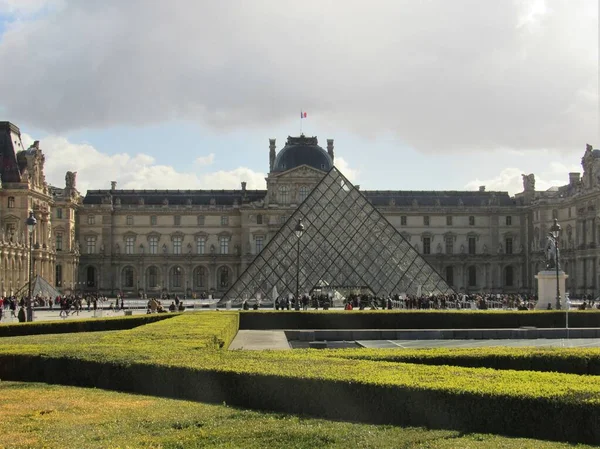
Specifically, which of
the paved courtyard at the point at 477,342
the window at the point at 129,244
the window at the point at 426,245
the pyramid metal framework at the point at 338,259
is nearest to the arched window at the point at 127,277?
the window at the point at 129,244

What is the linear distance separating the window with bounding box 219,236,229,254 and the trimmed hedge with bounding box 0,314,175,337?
4399 centimetres

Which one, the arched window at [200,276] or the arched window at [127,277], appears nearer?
the arched window at [127,277]

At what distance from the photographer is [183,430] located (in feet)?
23.8

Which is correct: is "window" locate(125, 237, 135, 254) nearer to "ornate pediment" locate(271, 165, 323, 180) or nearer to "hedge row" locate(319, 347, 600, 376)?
"ornate pediment" locate(271, 165, 323, 180)

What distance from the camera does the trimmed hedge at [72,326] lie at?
18016 mm

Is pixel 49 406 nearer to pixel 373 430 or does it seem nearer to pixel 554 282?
pixel 373 430

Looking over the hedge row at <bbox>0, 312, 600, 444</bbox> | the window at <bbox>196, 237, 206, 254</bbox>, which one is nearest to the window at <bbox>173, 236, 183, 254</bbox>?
the window at <bbox>196, 237, 206, 254</bbox>

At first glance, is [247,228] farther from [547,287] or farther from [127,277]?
[547,287]

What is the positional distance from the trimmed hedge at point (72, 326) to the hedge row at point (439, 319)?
4.06 m

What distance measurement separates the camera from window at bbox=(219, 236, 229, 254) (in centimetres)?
6669

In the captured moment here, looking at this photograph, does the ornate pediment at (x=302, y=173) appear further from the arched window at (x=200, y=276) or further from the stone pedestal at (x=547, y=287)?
the stone pedestal at (x=547, y=287)

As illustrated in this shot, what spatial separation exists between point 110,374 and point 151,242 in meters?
57.6

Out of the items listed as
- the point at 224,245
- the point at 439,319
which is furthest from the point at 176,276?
the point at 439,319

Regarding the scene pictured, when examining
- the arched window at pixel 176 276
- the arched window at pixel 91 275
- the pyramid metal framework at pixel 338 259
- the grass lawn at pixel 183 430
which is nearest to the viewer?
the grass lawn at pixel 183 430
